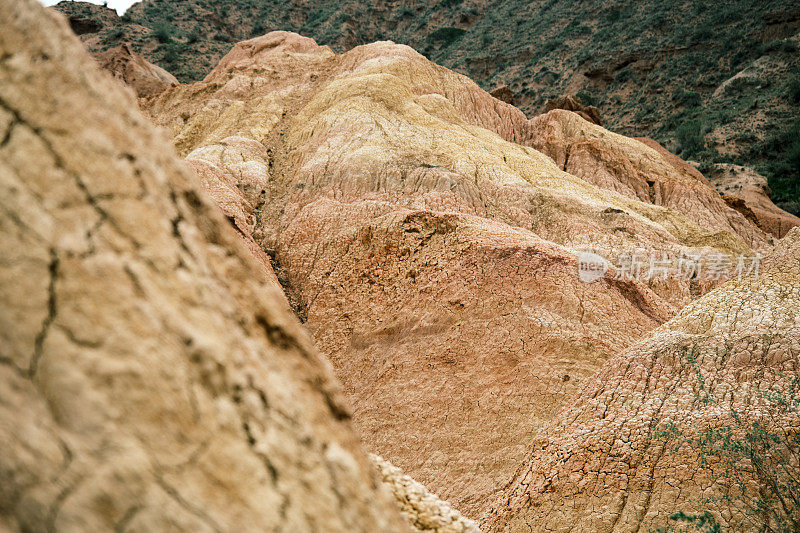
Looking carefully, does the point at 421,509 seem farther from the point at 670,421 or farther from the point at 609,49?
the point at 609,49

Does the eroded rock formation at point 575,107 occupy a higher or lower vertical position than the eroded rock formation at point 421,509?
higher

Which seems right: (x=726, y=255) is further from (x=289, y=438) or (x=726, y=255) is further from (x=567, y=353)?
(x=289, y=438)

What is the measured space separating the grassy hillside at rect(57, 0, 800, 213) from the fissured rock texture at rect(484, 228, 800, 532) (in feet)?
95.1

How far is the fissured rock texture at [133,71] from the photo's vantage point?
29.1m

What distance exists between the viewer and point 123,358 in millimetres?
2170

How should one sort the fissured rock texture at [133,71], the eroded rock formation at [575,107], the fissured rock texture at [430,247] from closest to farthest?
the fissured rock texture at [430,247]
the fissured rock texture at [133,71]
the eroded rock formation at [575,107]

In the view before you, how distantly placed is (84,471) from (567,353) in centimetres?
792

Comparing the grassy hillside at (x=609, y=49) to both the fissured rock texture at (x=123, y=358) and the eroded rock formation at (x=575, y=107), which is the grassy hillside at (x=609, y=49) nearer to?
the eroded rock formation at (x=575, y=107)

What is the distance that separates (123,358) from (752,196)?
110 feet

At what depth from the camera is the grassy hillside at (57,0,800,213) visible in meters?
37.5

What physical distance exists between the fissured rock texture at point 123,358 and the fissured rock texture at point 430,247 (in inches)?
211

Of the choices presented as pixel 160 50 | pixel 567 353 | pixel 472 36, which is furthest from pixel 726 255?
pixel 472 36

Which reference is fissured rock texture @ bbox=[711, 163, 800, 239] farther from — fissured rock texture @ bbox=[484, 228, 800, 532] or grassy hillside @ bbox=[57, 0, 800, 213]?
fissured rock texture @ bbox=[484, 228, 800, 532]

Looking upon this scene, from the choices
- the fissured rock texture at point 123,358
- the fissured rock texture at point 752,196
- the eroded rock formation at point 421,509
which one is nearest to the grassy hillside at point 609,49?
the fissured rock texture at point 752,196
